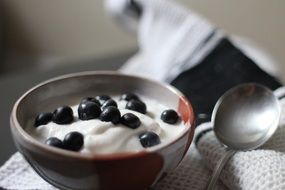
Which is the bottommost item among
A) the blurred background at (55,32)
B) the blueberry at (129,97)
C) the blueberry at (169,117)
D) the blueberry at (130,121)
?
the blurred background at (55,32)

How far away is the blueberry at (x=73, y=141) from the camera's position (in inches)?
14.7

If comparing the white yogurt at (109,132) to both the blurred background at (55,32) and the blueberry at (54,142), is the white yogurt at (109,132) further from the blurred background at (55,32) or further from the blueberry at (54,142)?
the blurred background at (55,32)

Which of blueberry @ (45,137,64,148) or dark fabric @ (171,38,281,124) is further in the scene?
dark fabric @ (171,38,281,124)

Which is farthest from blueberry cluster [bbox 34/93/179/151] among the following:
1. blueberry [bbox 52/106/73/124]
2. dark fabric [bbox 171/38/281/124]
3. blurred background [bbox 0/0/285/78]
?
blurred background [bbox 0/0/285/78]

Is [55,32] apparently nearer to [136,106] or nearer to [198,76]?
[198,76]

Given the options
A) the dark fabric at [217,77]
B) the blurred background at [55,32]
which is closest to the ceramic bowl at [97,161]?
the dark fabric at [217,77]

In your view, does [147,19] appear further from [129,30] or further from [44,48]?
[44,48]

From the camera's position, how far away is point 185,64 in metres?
0.66

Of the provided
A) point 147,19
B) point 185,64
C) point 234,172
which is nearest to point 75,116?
point 234,172

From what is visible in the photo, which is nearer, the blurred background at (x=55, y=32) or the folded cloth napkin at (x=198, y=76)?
the folded cloth napkin at (x=198, y=76)

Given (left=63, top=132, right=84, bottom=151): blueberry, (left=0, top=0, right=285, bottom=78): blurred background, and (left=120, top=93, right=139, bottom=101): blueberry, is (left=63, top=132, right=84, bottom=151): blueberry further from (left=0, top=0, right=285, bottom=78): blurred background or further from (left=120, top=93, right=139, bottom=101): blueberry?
(left=0, top=0, right=285, bottom=78): blurred background

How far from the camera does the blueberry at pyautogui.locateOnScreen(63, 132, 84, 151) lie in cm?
37

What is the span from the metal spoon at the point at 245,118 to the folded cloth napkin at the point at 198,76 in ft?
0.03

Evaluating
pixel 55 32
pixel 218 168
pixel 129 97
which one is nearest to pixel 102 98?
pixel 129 97
